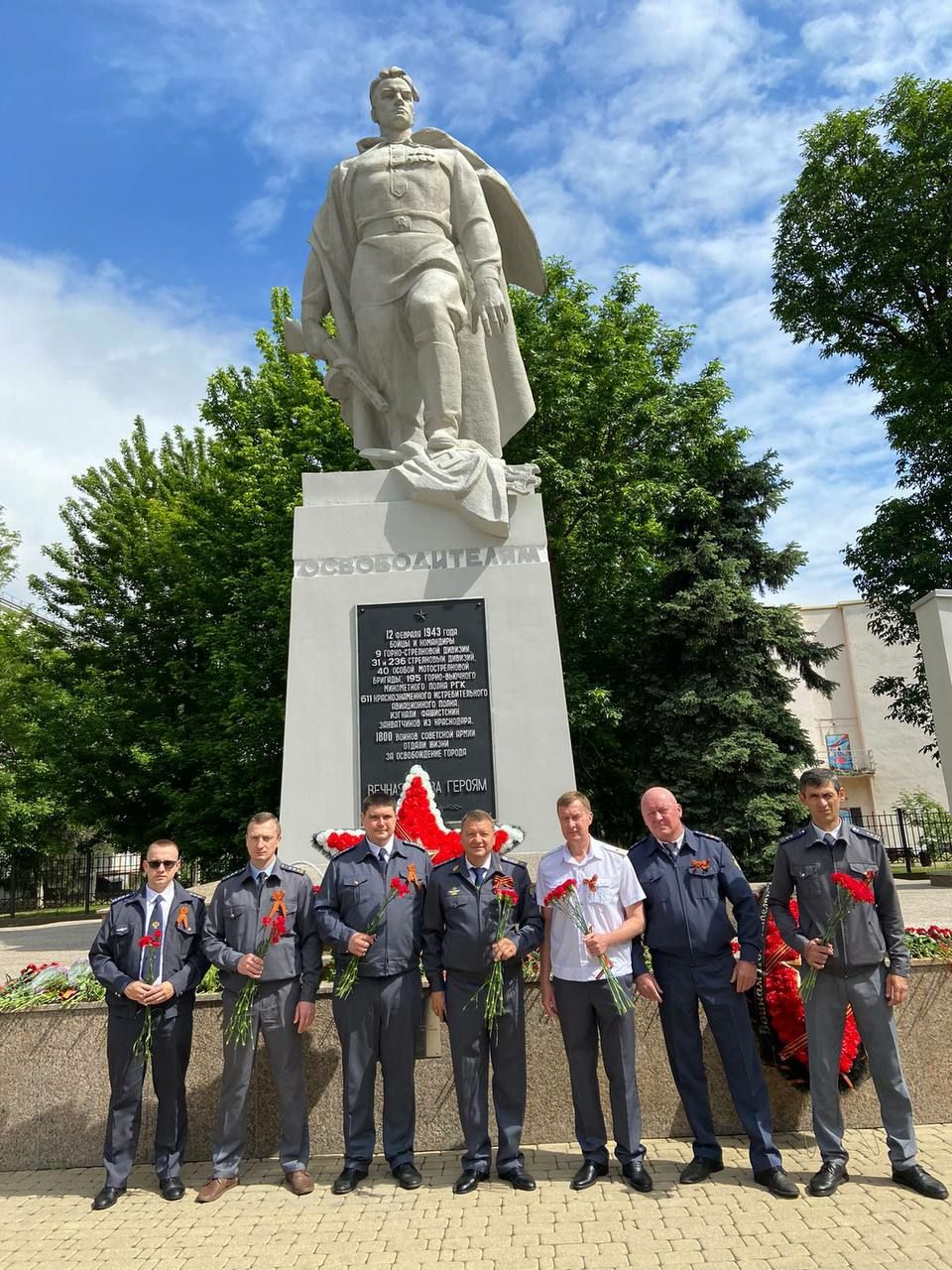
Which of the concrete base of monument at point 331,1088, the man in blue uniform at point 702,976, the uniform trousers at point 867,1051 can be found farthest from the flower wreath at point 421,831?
the uniform trousers at point 867,1051

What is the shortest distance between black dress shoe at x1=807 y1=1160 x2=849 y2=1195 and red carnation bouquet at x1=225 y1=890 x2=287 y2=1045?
7.93ft

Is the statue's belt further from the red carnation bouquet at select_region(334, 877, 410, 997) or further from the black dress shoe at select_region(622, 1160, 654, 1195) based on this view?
the black dress shoe at select_region(622, 1160, 654, 1195)

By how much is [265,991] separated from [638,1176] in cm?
175

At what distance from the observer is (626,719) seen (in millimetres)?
17172

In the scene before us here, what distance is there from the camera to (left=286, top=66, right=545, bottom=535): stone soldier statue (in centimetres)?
711

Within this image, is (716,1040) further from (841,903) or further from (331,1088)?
(331,1088)

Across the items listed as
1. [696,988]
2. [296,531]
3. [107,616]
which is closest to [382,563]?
[296,531]

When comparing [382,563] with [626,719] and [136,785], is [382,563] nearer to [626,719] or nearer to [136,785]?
[626,719]

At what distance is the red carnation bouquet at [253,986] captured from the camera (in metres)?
4.09

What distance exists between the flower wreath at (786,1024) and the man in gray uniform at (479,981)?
1201 mm

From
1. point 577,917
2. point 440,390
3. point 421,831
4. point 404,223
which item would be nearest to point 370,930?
point 577,917

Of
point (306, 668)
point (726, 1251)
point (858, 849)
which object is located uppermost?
point (306, 668)

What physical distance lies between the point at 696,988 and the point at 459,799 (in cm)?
234

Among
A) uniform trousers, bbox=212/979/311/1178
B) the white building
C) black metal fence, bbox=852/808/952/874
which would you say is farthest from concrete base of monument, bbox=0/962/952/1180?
the white building
